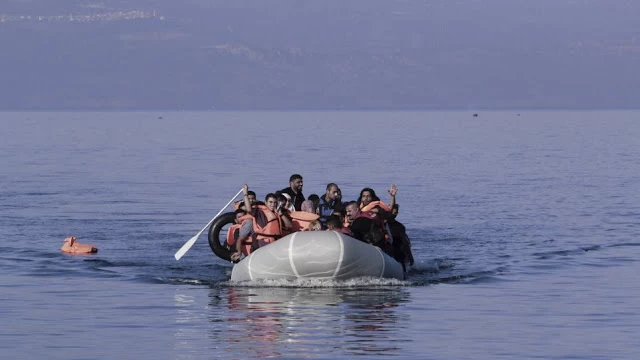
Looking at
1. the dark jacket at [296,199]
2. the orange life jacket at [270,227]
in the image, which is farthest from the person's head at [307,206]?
the dark jacket at [296,199]

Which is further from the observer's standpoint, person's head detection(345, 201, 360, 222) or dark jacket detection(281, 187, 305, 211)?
dark jacket detection(281, 187, 305, 211)

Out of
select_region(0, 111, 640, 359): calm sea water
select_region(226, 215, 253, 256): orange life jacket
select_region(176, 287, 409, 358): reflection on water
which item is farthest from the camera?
select_region(226, 215, 253, 256): orange life jacket

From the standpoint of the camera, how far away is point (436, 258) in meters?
32.0

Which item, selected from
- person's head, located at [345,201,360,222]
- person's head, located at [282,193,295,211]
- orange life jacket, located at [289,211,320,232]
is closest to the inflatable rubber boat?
person's head, located at [345,201,360,222]

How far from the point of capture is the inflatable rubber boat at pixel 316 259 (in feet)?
81.2

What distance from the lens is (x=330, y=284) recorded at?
25391mm

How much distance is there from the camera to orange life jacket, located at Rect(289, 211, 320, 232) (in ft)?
86.6

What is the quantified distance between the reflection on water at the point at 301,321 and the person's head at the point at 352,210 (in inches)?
62.7

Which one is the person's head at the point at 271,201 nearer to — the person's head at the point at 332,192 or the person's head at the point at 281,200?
the person's head at the point at 281,200

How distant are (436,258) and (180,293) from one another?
8718 millimetres

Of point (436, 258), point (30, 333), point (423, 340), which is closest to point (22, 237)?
point (436, 258)

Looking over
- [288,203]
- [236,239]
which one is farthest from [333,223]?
[236,239]

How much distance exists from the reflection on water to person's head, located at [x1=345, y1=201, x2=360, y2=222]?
1593 mm

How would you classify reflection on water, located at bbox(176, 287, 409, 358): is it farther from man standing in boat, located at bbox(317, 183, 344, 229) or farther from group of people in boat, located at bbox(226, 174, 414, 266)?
man standing in boat, located at bbox(317, 183, 344, 229)
